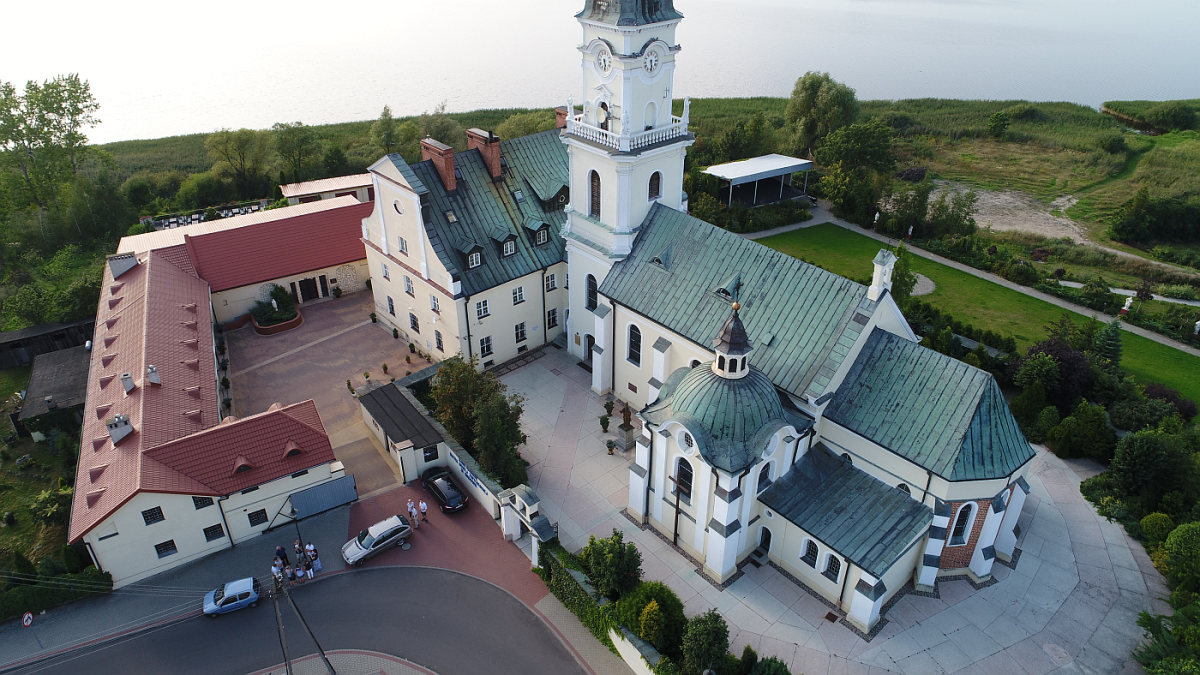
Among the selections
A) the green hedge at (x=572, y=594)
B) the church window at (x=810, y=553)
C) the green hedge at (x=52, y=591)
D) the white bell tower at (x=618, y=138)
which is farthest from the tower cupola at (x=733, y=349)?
the green hedge at (x=52, y=591)

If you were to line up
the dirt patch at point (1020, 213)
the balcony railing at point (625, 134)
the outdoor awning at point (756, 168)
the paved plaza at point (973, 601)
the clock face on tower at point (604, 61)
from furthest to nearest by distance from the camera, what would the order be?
the dirt patch at point (1020, 213)
the outdoor awning at point (756, 168)
the balcony railing at point (625, 134)
the clock face on tower at point (604, 61)
the paved plaza at point (973, 601)

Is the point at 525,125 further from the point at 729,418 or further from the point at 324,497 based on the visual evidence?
the point at 729,418

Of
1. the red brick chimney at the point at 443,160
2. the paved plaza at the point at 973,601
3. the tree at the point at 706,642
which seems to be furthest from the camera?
the red brick chimney at the point at 443,160

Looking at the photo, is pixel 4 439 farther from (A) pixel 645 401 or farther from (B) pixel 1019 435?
(B) pixel 1019 435

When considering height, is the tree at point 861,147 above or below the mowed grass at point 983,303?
above

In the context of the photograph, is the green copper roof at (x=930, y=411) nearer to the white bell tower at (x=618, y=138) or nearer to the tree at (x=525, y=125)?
the white bell tower at (x=618, y=138)

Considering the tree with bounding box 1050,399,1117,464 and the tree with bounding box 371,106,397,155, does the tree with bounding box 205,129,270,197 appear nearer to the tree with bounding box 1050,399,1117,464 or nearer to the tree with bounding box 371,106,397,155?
the tree with bounding box 371,106,397,155
